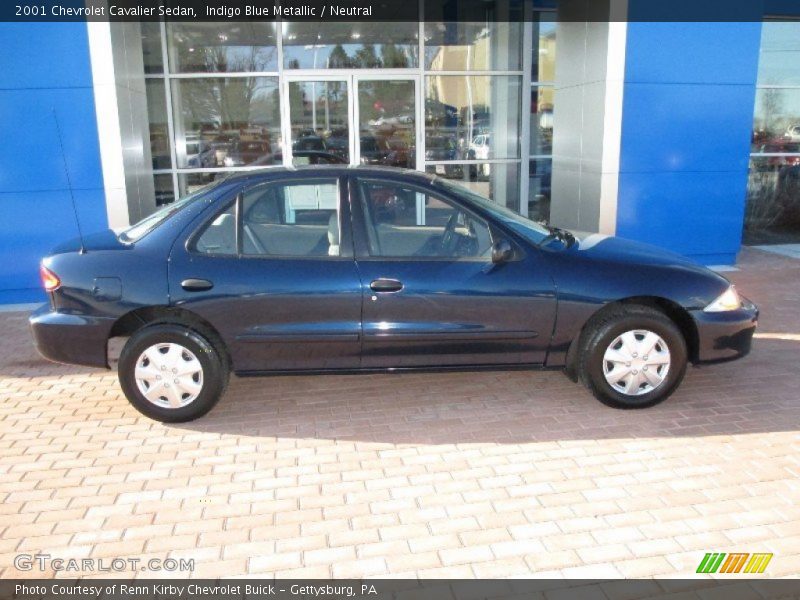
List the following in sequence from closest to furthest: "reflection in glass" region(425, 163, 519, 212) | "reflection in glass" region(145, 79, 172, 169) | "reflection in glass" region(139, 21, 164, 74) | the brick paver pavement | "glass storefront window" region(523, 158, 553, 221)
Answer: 1. the brick paver pavement
2. "reflection in glass" region(139, 21, 164, 74)
3. "reflection in glass" region(145, 79, 172, 169)
4. "reflection in glass" region(425, 163, 519, 212)
5. "glass storefront window" region(523, 158, 553, 221)

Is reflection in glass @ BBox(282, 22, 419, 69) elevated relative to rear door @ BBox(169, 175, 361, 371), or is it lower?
elevated

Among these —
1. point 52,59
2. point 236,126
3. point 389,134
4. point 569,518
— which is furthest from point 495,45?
point 569,518

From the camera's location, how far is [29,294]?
8.14 m

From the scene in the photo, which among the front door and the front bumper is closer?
the front door

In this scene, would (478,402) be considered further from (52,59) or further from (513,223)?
(52,59)

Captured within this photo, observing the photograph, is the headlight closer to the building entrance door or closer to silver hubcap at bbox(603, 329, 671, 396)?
silver hubcap at bbox(603, 329, 671, 396)

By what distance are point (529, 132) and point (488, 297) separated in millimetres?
7744

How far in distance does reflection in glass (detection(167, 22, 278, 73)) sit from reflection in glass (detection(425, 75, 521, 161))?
2.53 meters

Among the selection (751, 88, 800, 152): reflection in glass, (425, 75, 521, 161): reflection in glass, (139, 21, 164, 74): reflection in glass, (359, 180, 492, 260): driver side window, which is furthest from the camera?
(751, 88, 800, 152): reflection in glass

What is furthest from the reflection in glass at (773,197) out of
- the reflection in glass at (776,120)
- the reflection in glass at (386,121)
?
the reflection in glass at (386,121)

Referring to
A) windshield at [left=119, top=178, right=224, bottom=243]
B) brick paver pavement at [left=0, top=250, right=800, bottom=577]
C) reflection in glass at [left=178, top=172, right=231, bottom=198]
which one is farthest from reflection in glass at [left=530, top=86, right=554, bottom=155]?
windshield at [left=119, top=178, right=224, bottom=243]

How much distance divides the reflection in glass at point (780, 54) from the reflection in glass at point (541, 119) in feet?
11.2

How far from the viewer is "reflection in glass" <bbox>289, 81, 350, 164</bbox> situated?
35.1 ft
